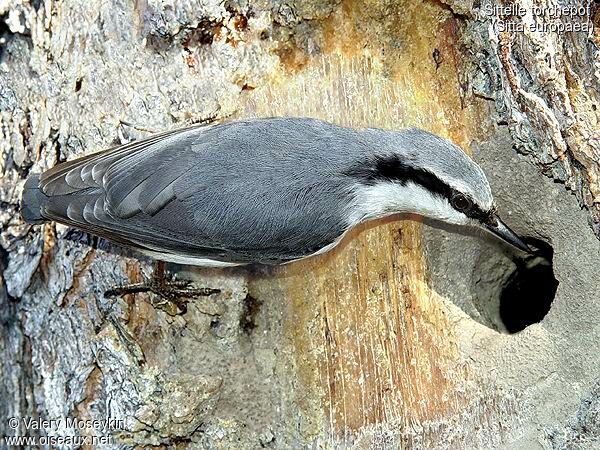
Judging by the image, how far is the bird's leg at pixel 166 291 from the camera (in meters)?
Result: 2.87

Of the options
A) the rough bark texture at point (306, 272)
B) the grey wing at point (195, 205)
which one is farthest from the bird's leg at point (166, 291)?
the grey wing at point (195, 205)

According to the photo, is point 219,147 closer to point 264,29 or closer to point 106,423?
point 264,29

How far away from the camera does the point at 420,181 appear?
8.57 feet

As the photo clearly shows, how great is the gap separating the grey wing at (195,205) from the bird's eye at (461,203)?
0.38 metres

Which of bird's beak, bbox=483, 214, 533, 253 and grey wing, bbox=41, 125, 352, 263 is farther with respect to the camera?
bird's beak, bbox=483, 214, 533, 253

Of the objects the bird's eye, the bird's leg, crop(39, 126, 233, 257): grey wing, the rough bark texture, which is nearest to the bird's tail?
crop(39, 126, 233, 257): grey wing

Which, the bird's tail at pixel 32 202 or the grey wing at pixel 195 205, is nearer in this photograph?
the grey wing at pixel 195 205

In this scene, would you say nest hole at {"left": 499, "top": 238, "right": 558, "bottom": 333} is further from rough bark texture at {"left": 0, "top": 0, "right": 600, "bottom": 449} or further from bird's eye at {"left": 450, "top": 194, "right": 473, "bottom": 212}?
bird's eye at {"left": 450, "top": 194, "right": 473, "bottom": 212}

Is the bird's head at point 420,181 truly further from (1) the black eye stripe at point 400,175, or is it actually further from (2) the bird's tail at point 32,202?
(2) the bird's tail at point 32,202

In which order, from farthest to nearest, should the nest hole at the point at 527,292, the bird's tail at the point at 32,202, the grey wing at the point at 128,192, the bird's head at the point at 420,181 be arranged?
1. the nest hole at the point at 527,292
2. the bird's tail at the point at 32,202
3. the grey wing at the point at 128,192
4. the bird's head at the point at 420,181

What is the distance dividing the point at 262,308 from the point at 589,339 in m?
1.17

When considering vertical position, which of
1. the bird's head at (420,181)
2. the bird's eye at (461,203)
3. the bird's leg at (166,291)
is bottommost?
the bird's leg at (166,291)

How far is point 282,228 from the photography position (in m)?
2.65

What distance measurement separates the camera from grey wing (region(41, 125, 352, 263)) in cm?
263
